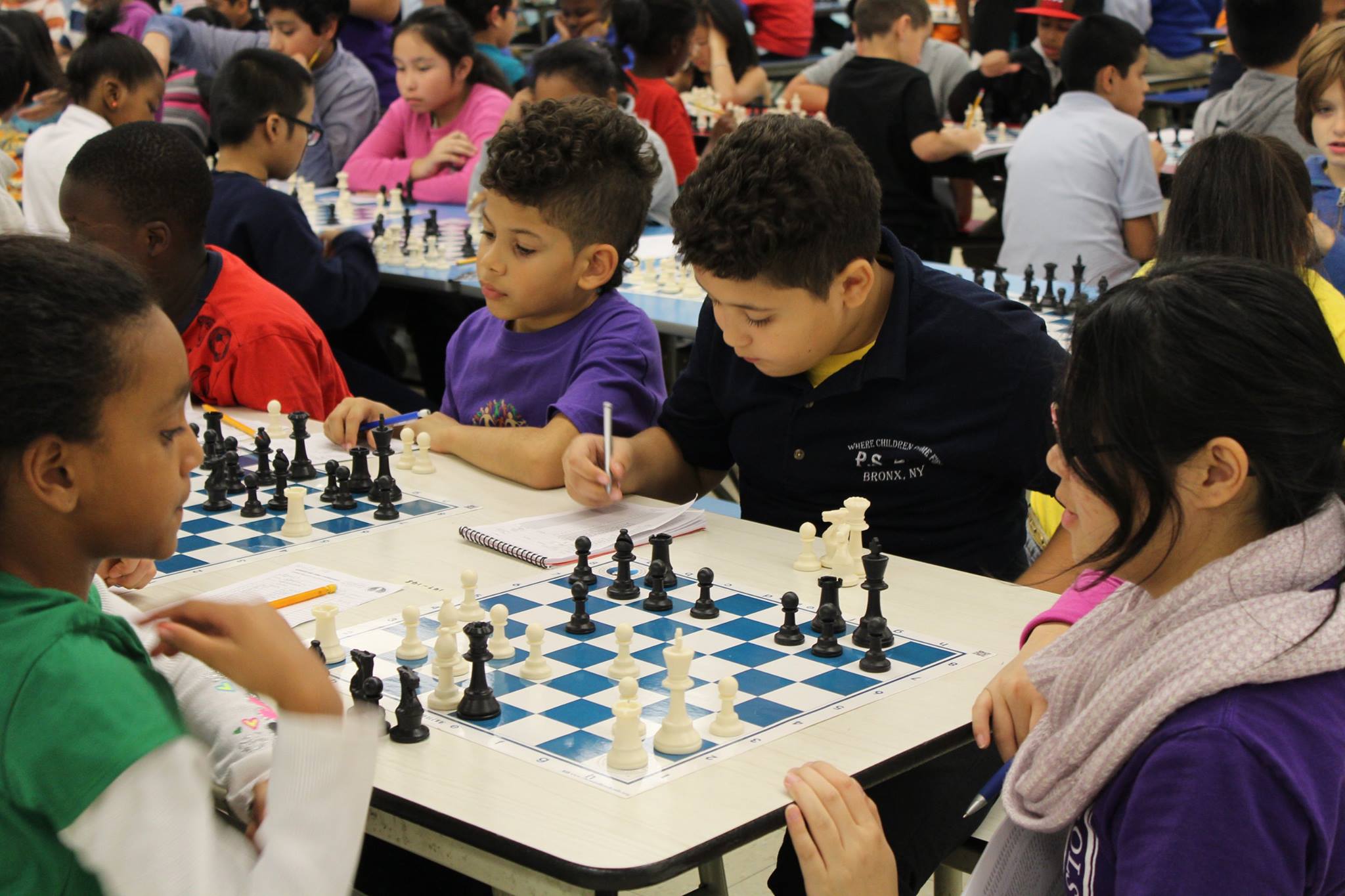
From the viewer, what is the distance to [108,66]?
17.6ft

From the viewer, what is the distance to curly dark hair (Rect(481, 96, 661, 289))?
288cm

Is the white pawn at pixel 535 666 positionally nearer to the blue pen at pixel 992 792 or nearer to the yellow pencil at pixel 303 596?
the yellow pencil at pixel 303 596

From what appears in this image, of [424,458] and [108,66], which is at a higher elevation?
[108,66]

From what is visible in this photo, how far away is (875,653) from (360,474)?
3.72ft

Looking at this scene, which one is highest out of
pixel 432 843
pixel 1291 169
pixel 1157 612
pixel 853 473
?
pixel 1291 169

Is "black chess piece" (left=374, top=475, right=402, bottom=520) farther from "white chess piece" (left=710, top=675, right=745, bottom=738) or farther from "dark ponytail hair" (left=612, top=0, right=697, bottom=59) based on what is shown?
"dark ponytail hair" (left=612, top=0, right=697, bottom=59)

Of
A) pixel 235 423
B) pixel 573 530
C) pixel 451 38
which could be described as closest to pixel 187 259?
pixel 235 423

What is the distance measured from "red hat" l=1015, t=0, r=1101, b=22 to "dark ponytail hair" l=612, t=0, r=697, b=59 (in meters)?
1.73

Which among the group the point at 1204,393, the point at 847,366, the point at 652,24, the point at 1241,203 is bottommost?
the point at 847,366

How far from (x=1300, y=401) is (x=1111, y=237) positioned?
3.99 metres

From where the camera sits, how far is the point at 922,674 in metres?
1.86

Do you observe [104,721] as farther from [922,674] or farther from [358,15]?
[358,15]

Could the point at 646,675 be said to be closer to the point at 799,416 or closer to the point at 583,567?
the point at 583,567

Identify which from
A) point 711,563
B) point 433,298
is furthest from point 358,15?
point 711,563
